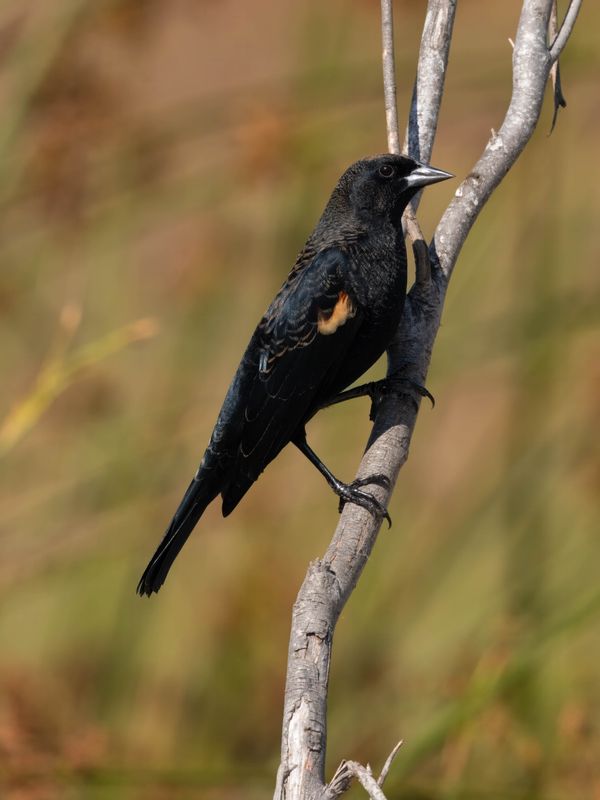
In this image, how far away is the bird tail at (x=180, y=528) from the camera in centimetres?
288

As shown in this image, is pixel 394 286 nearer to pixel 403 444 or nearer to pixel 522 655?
pixel 403 444

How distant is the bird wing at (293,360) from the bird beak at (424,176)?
293mm

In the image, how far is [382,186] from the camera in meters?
3.26

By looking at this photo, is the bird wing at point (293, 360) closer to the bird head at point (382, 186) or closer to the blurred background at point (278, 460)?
the bird head at point (382, 186)

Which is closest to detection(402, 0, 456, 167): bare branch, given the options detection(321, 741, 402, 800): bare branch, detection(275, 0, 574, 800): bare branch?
detection(275, 0, 574, 800): bare branch

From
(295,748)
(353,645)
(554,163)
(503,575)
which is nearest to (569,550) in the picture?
(503,575)

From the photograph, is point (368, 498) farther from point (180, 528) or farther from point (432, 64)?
point (432, 64)

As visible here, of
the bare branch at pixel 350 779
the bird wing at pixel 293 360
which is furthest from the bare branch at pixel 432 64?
the bare branch at pixel 350 779

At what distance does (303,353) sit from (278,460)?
1.40 metres

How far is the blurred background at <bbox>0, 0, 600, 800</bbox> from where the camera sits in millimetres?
3564

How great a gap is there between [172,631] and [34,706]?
45.6 inches

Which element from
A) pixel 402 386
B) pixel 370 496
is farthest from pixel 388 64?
pixel 370 496

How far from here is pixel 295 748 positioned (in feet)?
4.85

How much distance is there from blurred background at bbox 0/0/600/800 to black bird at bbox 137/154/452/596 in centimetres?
56
